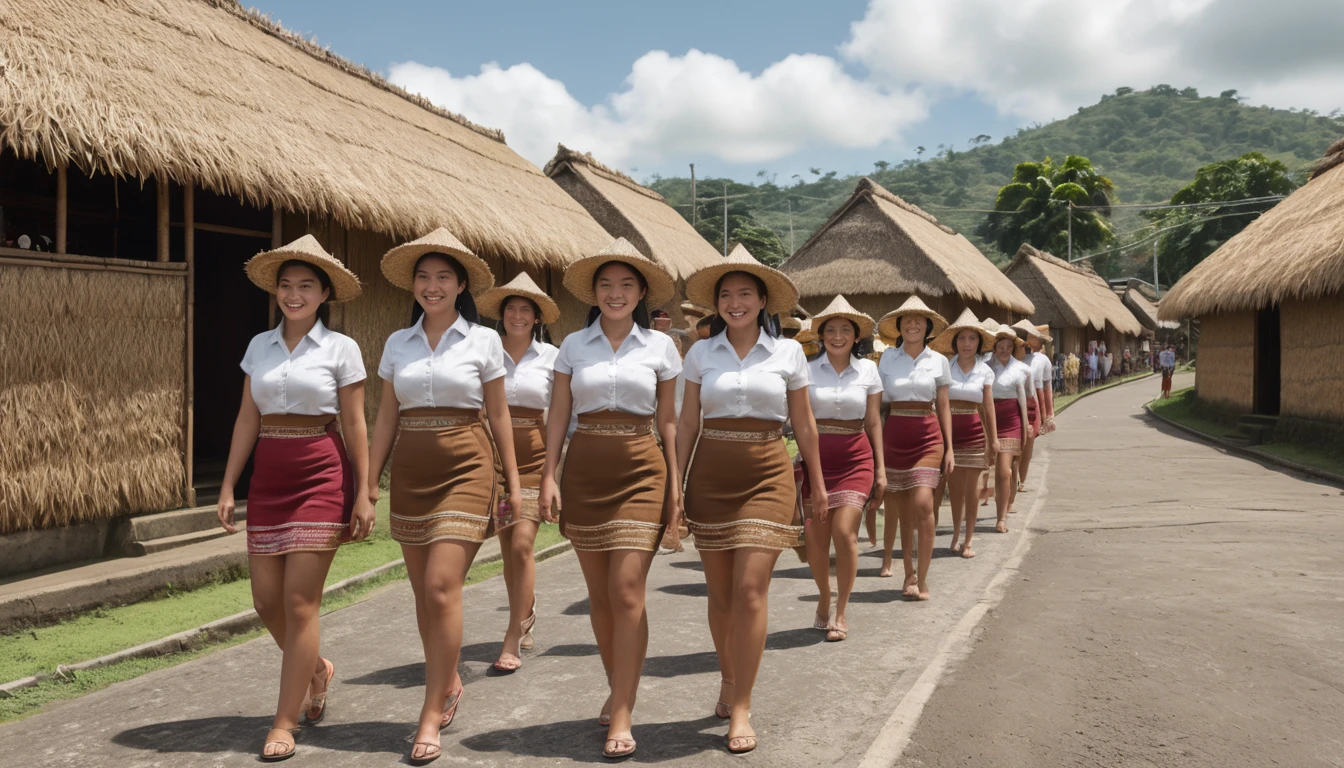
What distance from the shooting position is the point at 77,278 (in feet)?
23.8

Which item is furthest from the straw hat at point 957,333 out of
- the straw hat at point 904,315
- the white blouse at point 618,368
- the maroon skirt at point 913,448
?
the white blouse at point 618,368

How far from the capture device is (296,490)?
4129mm

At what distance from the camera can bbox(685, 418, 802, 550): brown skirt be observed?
13.9 ft

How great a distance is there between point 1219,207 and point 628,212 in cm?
4669

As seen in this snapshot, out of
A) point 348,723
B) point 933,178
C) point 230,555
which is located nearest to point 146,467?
point 230,555

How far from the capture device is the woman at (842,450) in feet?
19.3

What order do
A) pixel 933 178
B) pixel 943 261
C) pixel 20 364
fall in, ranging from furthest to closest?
pixel 933 178 → pixel 943 261 → pixel 20 364

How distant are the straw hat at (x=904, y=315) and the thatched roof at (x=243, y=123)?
5.27 m

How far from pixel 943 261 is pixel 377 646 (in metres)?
20.4

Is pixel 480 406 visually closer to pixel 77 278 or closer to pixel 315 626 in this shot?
pixel 315 626

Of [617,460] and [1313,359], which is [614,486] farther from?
[1313,359]

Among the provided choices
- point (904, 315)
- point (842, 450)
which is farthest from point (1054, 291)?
point (842, 450)

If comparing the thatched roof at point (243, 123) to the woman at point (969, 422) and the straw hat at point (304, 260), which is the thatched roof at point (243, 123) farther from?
the woman at point (969, 422)

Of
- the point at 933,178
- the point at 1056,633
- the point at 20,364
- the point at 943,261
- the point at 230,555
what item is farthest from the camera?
the point at 933,178
